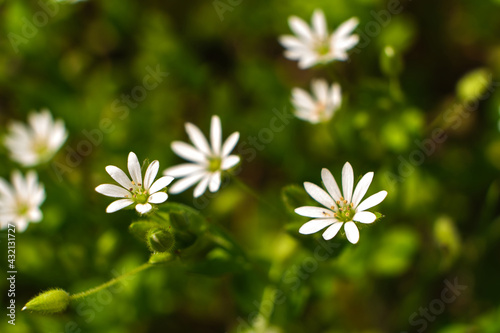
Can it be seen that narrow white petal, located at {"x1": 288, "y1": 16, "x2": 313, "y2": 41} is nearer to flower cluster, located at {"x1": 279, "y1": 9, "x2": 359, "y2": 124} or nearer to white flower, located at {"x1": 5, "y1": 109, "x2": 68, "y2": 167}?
flower cluster, located at {"x1": 279, "y1": 9, "x2": 359, "y2": 124}

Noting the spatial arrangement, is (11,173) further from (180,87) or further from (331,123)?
(331,123)

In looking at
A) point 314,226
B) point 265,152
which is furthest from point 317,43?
point 314,226

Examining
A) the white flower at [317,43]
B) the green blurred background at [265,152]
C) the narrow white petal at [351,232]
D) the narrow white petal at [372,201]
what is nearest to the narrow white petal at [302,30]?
the white flower at [317,43]

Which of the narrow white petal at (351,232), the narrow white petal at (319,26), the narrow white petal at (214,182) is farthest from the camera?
the narrow white petal at (319,26)

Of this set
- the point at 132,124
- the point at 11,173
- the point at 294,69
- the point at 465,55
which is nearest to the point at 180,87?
the point at 132,124

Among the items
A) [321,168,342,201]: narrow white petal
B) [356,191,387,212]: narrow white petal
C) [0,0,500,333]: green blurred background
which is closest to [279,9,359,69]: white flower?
[0,0,500,333]: green blurred background

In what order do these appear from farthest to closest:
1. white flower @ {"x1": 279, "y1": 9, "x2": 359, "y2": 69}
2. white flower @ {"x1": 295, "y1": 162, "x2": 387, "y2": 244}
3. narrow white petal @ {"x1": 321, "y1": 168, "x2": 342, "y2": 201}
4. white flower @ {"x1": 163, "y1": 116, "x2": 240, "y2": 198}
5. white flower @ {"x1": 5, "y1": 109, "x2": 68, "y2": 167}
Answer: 1. white flower @ {"x1": 5, "y1": 109, "x2": 68, "y2": 167}
2. white flower @ {"x1": 279, "y1": 9, "x2": 359, "y2": 69}
3. white flower @ {"x1": 163, "y1": 116, "x2": 240, "y2": 198}
4. narrow white petal @ {"x1": 321, "y1": 168, "x2": 342, "y2": 201}
5. white flower @ {"x1": 295, "y1": 162, "x2": 387, "y2": 244}

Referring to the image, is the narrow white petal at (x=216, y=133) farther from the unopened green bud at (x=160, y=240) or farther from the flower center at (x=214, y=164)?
the unopened green bud at (x=160, y=240)
